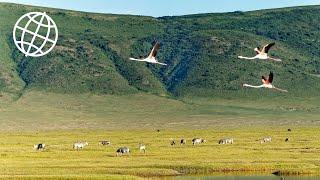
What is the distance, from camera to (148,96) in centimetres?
17312

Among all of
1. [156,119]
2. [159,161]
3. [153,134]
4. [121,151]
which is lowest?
[159,161]

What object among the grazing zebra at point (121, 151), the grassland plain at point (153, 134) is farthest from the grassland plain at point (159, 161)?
the grazing zebra at point (121, 151)

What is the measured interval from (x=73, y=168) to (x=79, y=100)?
123 m

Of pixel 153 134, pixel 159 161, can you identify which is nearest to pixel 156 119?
pixel 153 134

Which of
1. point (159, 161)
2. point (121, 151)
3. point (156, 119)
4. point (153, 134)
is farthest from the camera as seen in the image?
point (156, 119)

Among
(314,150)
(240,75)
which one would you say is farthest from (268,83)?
(240,75)

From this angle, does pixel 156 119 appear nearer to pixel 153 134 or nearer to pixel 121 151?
pixel 153 134

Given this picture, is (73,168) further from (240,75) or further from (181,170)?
(240,75)

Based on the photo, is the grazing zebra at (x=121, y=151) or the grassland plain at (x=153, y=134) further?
the grazing zebra at (x=121, y=151)

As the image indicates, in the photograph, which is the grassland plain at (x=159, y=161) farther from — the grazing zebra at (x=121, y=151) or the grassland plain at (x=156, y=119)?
the grazing zebra at (x=121, y=151)

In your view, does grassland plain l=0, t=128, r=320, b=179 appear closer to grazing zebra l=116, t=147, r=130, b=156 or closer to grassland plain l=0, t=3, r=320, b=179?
grassland plain l=0, t=3, r=320, b=179

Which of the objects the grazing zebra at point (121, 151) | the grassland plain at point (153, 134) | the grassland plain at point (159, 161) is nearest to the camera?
the grassland plain at point (159, 161)

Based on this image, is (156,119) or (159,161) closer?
(159,161)

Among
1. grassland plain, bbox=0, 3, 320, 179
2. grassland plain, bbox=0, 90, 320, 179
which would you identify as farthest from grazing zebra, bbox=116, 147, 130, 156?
grassland plain, bbox=0, 3, 320, 179
